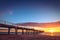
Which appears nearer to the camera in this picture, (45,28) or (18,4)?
(18,4)

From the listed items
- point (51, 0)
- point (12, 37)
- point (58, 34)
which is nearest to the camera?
point (51, 0)

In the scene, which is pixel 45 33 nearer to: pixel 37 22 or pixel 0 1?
pixel 37 22

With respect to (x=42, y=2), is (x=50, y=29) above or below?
below

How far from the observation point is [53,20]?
374cm

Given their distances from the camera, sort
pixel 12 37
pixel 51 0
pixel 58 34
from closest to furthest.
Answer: pixel 51 0, pixel 58 34, pixel 12 37

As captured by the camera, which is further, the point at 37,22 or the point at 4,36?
the point at 4,36

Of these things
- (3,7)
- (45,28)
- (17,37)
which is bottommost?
(17,37)

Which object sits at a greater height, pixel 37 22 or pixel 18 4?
pixel 18 4

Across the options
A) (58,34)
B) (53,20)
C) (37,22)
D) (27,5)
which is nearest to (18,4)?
(27,5)

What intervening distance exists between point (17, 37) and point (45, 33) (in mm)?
964

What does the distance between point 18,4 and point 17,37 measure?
119 centimetres

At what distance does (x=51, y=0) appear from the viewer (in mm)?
3541

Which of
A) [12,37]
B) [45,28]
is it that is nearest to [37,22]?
[45,28]

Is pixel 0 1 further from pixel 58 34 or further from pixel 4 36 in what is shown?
pixel 58 34
